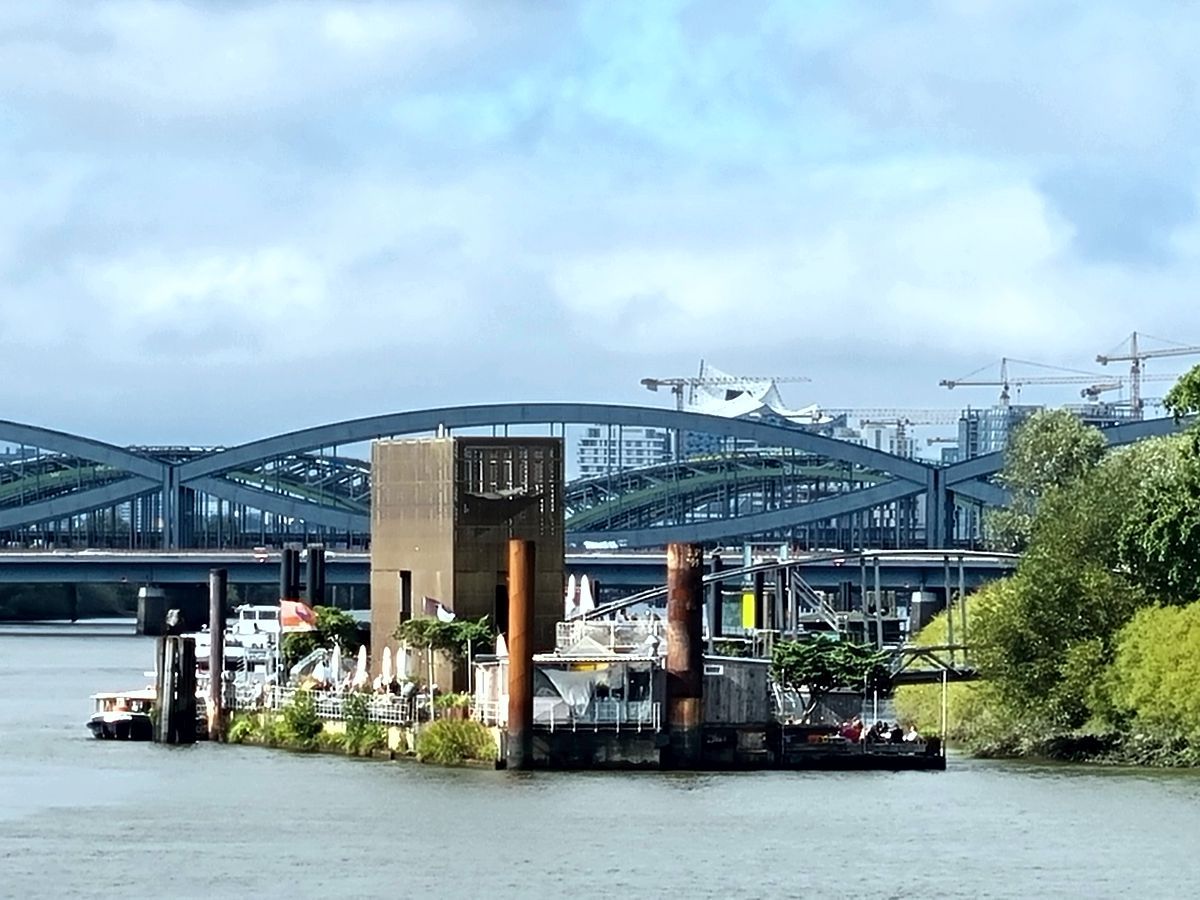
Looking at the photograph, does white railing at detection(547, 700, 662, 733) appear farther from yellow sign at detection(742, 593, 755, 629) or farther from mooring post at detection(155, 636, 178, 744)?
yellow sign at detection(742, 593, 755, 629)

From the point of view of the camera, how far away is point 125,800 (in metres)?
68.3

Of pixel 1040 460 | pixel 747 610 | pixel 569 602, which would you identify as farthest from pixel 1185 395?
pixel 747 610

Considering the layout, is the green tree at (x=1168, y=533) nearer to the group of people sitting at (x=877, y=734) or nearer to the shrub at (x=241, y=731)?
the group of people sitting at (x=877, y=734)

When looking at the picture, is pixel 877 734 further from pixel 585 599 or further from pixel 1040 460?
pixel 1040 460

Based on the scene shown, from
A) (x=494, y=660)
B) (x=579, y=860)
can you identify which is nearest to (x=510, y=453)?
(x=494, y=660)

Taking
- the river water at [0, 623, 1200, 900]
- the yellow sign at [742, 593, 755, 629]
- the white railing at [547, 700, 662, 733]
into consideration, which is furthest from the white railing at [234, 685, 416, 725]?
the yellow sign at [742, 593, 755, 629]

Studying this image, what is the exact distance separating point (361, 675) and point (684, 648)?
514 inches

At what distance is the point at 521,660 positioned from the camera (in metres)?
71.1

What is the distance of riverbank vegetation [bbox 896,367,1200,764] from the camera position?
79.9 meters

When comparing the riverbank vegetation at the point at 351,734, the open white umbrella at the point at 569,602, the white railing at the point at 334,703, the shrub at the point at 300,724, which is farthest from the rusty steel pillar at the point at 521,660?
the shrub at the point at 300,724

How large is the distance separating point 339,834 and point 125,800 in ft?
30.7

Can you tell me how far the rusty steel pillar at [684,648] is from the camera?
7300 centimetres

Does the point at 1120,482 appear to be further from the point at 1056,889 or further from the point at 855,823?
the point at 1056,889

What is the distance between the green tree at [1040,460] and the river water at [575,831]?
48488 millimetres
